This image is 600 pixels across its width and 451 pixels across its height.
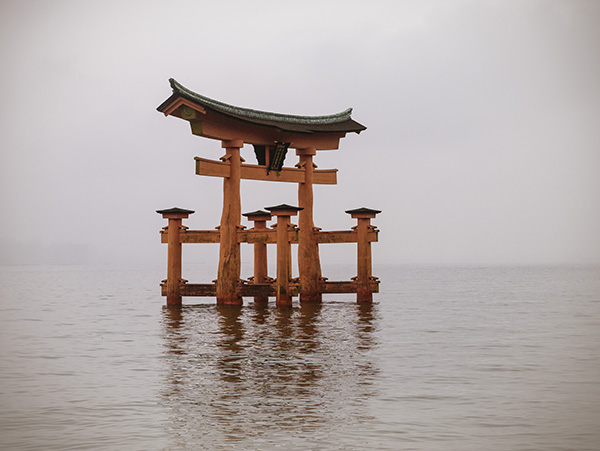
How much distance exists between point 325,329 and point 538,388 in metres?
6.79

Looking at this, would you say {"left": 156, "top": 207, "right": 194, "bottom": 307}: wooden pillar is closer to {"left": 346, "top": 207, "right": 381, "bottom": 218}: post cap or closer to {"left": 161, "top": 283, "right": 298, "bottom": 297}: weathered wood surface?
{"left": 161, "top": 283, "right": 298, "bottom": 297}: weathered wood surface

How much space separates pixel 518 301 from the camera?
28.9 meters

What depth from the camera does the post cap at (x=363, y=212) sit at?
20750 millimetres

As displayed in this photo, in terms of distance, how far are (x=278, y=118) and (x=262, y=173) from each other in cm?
172

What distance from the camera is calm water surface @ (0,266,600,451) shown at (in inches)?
271

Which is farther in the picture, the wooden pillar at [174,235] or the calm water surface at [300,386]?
the wooden pillar at [174,235]

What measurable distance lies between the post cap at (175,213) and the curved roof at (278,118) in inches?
104

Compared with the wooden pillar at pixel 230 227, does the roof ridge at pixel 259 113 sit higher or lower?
higher

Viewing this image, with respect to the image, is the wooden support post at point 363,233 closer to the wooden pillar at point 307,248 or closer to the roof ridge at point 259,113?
the wooden pillar at point 307,248

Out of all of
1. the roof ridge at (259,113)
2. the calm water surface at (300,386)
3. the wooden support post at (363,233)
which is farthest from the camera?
the wooden support post at (363,233)

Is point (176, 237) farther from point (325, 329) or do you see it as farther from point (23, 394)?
point (23, 394)

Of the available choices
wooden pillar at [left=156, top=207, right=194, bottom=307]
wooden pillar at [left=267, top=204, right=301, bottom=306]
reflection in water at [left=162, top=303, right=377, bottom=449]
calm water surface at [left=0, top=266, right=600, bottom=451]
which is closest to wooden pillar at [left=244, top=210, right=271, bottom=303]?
wooden pillar at [left=267, top=204, right=301, bottom=306]

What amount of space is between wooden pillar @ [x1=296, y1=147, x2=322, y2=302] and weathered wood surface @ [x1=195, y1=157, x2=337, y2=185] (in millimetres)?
283

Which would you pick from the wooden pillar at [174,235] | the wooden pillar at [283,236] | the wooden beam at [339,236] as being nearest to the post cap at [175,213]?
the wooden pillar at [174,235]
